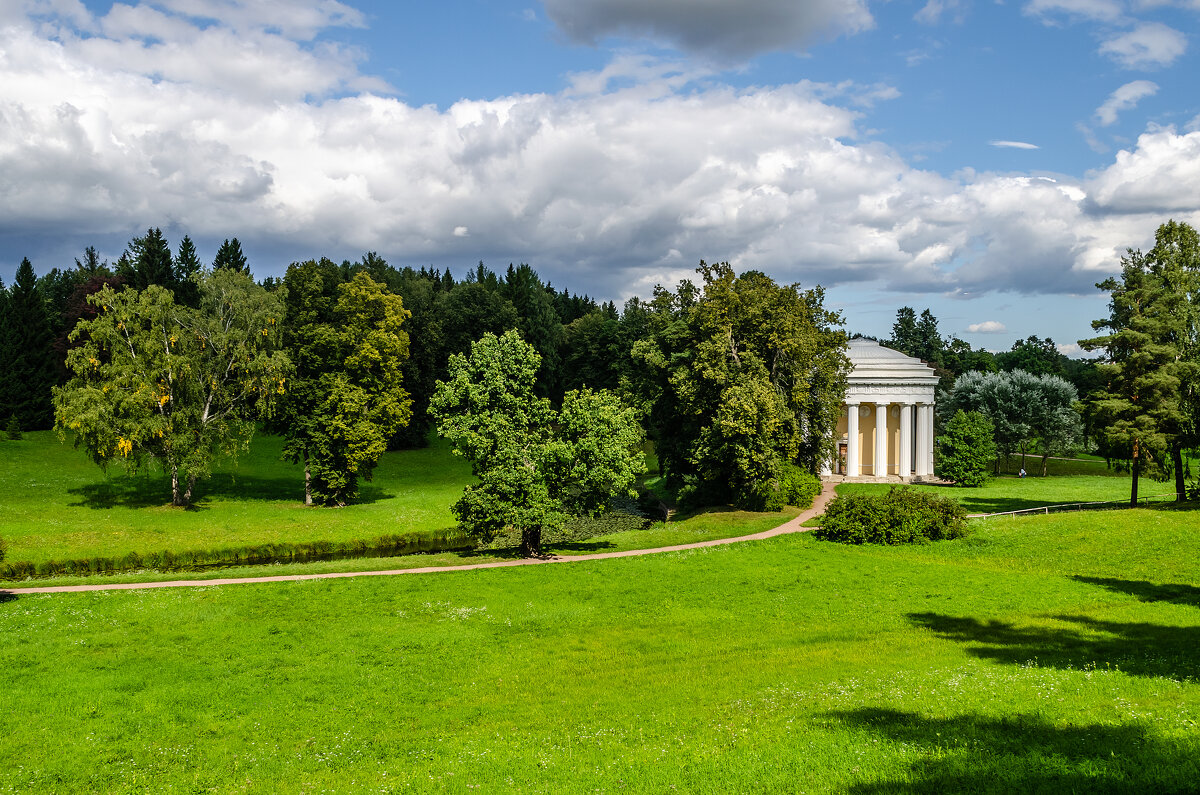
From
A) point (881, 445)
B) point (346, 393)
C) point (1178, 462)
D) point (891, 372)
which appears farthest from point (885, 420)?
point (346, 393)

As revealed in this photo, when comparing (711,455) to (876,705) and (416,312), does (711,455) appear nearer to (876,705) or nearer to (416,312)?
(876,705)

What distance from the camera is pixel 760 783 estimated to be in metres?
11.4

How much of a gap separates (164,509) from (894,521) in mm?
45075

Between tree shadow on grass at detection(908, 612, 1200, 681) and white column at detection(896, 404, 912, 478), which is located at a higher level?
white column at detection(896, 404, 912, 478)

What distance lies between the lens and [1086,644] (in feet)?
63.2

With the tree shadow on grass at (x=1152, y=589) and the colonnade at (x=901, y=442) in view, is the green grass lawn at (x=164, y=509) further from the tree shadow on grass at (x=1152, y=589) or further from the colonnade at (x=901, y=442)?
the tree shadow on grass at (x=1152, y=589)

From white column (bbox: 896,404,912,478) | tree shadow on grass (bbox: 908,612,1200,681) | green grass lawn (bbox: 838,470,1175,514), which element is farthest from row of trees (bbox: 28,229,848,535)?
tree shadow on grass (bbox: 908,612,1200,681)

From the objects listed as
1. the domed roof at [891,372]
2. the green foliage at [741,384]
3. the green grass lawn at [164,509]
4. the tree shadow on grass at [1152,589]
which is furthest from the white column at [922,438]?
the green grass lawn at [164,509]

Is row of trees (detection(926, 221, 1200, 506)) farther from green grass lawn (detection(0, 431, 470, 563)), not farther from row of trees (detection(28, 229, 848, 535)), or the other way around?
green grass lawn (detection(0, 431, 470, 563))

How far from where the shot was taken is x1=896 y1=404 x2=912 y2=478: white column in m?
70.4

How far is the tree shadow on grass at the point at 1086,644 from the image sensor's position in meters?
16.5

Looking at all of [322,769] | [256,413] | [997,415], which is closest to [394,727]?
[322,769]

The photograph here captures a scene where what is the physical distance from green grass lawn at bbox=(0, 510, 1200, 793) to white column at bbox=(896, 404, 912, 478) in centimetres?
3780

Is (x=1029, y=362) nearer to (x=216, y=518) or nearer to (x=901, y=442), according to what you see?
(x=901, y=442)
